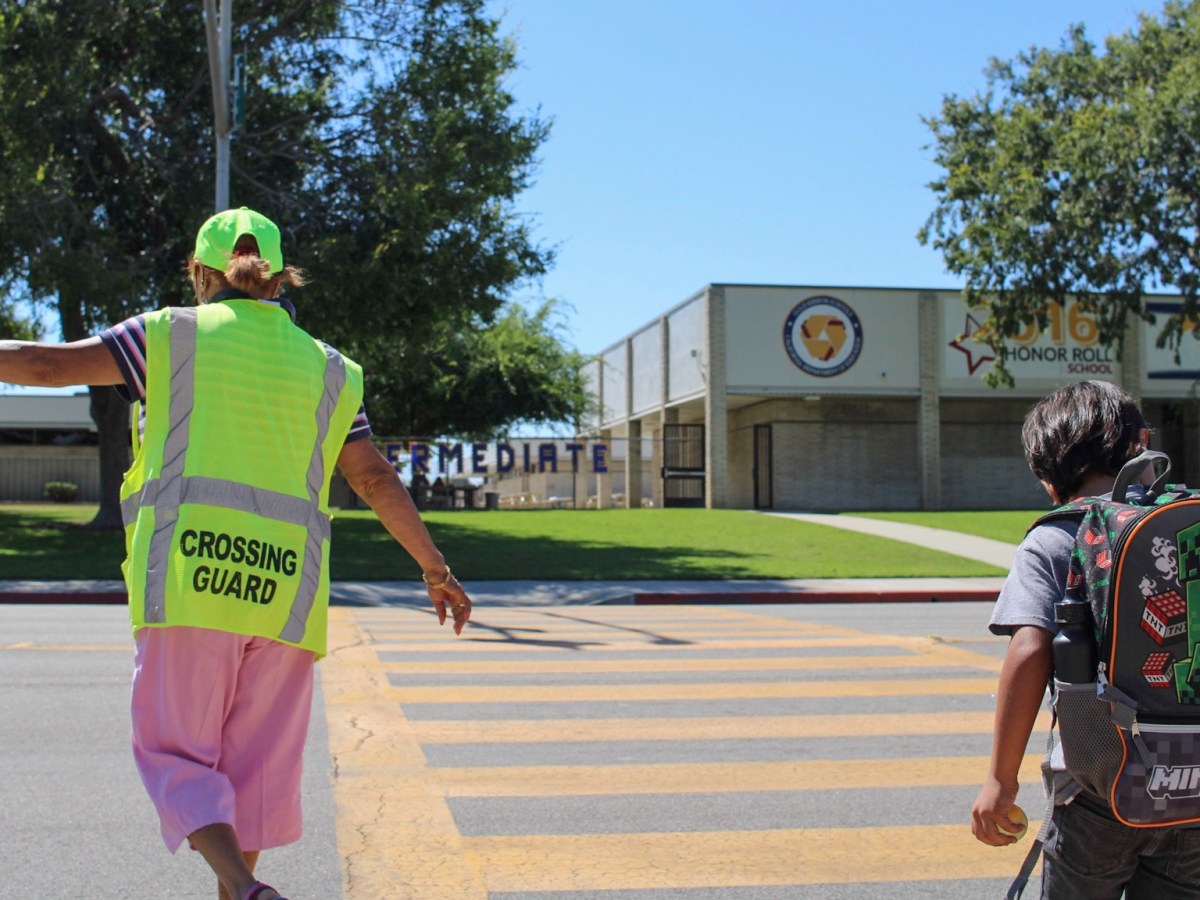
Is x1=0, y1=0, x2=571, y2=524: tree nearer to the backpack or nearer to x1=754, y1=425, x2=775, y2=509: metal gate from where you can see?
x1=754, y1=425, x2=775, y2=509: metal gate

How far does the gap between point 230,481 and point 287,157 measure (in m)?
20.0

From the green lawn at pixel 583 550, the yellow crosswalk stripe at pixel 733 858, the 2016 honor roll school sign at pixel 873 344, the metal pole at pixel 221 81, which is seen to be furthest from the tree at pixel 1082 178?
the yellow crosswalk stripe at pixel 733 858

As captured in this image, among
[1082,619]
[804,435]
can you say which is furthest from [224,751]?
[804,435]

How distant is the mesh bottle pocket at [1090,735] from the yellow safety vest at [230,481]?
173 centimetres

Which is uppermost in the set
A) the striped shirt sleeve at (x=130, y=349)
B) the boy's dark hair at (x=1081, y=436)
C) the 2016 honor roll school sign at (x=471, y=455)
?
the 2016 honor roll school sign at (x=471, y=455)

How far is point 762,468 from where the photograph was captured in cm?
3853

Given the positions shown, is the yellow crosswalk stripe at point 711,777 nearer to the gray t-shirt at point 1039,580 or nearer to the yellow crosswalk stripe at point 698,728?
the yellow crosswalk stripe at point 698,728

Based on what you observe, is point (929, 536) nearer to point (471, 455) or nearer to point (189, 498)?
point (471, 455)

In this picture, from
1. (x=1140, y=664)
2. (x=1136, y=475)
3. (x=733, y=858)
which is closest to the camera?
(x=1140, y=664)

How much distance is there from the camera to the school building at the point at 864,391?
35750 mm

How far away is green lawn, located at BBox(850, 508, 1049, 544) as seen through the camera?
2698 centimetres

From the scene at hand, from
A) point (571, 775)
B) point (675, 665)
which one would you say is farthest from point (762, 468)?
point (571, 775)

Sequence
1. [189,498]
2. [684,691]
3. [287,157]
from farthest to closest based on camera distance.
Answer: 1. [287,157]
2. [684,691]
3. [189,498]

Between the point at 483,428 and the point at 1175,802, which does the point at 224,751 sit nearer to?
the point at 1175,802
